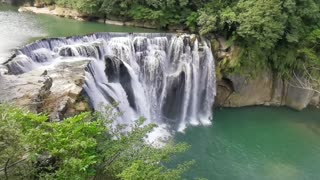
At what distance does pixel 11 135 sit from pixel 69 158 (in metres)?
1.21

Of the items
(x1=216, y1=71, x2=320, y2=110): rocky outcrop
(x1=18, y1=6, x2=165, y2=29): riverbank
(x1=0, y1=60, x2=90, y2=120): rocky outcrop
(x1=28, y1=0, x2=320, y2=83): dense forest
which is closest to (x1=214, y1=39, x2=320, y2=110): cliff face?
(x1=216, y1=71, x2=320, y2=110): rocky outcrop

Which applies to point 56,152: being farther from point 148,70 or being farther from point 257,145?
point 257,145

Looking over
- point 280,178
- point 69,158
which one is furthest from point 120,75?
point 69,158

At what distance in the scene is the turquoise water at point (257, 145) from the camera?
49.4 ft

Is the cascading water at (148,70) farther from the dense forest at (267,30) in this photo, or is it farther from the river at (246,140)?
the dense forest at (267,30)

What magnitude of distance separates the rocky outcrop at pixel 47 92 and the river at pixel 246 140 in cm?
324

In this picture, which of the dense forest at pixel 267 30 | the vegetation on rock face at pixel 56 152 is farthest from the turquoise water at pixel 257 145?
the vegetation on rock face at pixel 56 152

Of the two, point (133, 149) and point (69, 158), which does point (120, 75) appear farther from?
point (69, 158)

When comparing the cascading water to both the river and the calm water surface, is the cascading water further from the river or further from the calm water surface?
the calm water surface

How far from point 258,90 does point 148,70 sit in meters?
6.62

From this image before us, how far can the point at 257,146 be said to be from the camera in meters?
17.2

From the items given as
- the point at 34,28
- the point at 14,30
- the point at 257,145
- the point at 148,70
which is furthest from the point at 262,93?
the point at 14,30

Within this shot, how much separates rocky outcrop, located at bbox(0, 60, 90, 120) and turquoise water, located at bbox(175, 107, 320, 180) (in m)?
5.32

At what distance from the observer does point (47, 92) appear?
36.8 feet
